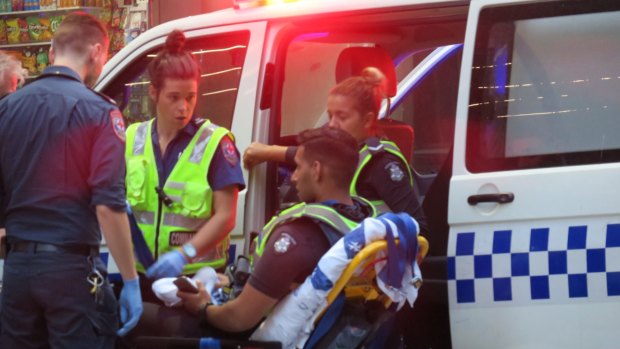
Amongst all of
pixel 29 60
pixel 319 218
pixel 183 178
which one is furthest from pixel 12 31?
pixel 319 218

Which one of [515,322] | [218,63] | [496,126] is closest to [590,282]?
[515,322]

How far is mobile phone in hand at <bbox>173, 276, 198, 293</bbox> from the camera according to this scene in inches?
138

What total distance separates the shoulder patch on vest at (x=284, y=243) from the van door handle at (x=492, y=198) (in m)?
0.80

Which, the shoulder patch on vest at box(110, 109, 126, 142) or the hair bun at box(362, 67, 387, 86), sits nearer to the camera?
the shoulder patch on vest at box(110, 109, 126, 142)

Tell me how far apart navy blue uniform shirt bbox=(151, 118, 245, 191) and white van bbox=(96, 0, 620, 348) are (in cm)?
48

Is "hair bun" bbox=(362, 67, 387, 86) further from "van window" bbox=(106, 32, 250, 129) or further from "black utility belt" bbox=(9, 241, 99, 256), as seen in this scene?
"black utility belt" bbox=(9, 241, 99, 256)

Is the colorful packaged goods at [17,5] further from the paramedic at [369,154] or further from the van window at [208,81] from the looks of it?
the paramedic at [369,154]

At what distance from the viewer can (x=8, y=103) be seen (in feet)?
11.4

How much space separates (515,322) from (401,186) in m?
0.67

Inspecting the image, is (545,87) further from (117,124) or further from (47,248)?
(47,248)

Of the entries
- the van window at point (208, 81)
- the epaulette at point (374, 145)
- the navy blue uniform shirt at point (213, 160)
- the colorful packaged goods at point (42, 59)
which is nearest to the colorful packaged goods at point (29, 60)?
the colorful packaged goods at point (42, 59)

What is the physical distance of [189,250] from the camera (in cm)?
374

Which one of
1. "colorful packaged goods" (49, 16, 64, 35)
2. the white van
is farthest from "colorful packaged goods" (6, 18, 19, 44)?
the white van

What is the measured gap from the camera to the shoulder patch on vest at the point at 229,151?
12.7 ft
